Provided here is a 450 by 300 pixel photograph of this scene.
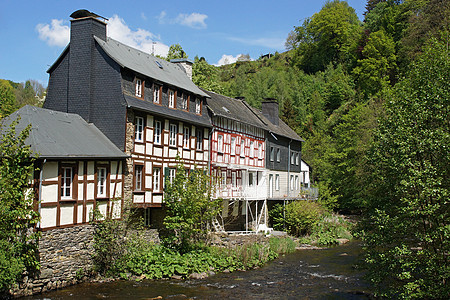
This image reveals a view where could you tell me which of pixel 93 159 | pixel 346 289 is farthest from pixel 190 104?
pixel 346 289

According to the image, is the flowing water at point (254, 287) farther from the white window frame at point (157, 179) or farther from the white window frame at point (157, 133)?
the white window frame at point (157, 133)

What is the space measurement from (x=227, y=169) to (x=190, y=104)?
6.10 m

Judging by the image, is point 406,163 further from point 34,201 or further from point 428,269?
point 34,201

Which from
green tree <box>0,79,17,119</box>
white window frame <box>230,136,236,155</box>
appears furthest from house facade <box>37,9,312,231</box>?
green tree <box>0,79,17,119</box>

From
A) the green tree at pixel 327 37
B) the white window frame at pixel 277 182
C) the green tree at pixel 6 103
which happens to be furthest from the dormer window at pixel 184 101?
the green tree at pixel 327 37

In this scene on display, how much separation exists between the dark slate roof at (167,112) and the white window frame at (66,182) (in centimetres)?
423

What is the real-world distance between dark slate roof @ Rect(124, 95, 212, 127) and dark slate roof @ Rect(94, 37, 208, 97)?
135 cm

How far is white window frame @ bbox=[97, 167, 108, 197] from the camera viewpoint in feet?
61.0

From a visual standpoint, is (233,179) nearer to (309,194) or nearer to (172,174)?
(172,174)

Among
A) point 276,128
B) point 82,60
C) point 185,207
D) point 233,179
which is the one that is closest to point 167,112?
point 82,60

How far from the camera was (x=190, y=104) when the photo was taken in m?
25.2

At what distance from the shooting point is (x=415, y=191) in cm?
1229

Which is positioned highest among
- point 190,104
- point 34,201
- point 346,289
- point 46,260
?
point 190,104

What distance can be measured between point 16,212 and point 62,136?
406cm
